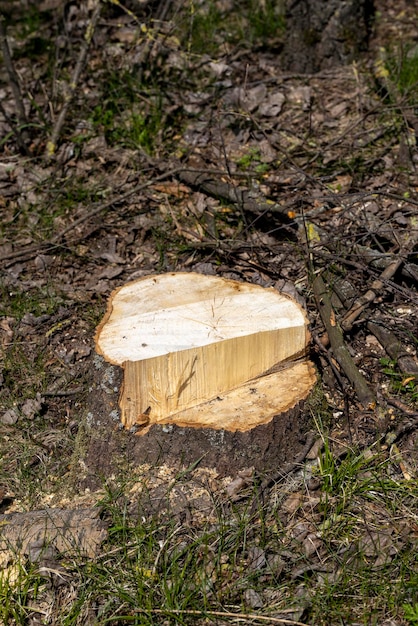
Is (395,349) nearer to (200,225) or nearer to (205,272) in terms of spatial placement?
(205,272)

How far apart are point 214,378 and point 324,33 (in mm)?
3660

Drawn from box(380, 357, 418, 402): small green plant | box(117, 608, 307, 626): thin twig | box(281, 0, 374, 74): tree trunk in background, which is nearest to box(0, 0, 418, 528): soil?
box(380, 357, 418, 402): small green plant

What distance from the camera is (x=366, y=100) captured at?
5.47 meters

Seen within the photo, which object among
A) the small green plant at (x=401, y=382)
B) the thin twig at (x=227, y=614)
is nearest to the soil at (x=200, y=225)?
the small green plant at (x=401, y=382)

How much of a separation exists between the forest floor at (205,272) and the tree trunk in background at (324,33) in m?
0.16

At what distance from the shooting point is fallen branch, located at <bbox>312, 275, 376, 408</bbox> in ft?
10.8

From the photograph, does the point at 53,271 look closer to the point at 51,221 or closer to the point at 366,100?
the point at 51,221

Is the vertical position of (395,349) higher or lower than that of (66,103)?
lower

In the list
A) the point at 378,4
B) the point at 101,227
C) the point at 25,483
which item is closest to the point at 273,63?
the point at 378,4

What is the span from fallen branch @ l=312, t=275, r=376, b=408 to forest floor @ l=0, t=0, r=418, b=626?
0.02 m

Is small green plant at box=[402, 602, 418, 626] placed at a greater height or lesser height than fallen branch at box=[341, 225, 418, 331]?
lesser

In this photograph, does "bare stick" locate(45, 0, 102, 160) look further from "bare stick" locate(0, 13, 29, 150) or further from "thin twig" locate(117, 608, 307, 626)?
"thin twig" locate(117, 608, 307, 626)

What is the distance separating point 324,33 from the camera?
5641mm

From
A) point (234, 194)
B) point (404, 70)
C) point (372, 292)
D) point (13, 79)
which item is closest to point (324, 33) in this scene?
point (404, 70)
